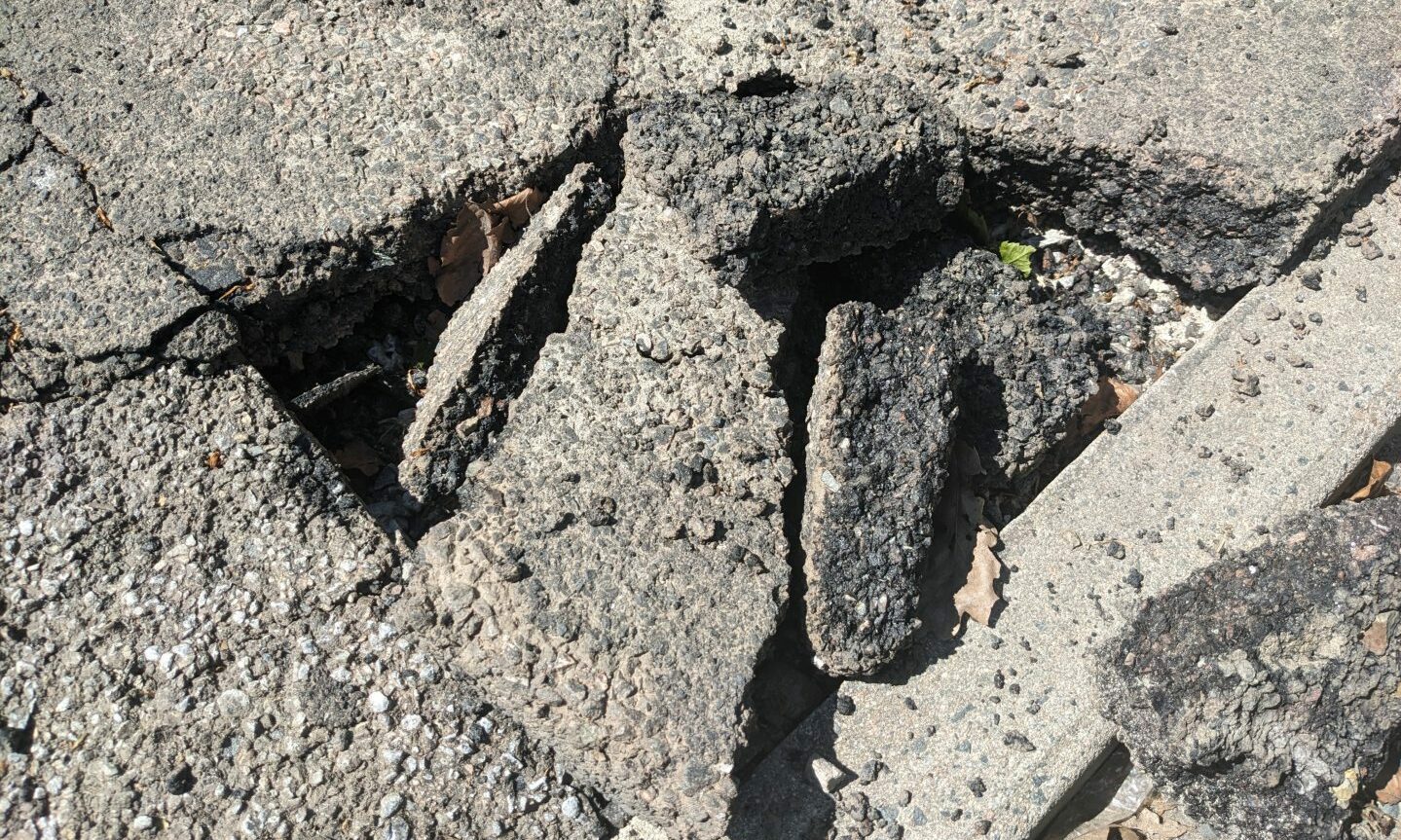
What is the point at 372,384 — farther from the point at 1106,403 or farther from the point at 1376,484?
the point at 1376,484

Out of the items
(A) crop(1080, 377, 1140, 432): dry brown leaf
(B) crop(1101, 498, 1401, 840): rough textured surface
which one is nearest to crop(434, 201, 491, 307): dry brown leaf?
(A) crop(1080, 377, 1140, 432): dry brown leaf

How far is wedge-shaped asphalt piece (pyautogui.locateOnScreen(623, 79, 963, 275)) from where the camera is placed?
220 centimetres

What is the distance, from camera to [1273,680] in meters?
2.33

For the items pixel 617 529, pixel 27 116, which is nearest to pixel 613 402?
pixel 617 529

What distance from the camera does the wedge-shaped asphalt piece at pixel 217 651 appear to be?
6.58 feet

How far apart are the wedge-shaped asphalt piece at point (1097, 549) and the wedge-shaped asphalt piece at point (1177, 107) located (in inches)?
8.7

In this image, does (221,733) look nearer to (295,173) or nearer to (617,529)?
(617,529)

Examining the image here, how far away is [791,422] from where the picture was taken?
7.48 ft

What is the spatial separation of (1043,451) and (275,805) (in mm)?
1843

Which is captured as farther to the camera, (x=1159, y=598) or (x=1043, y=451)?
(x=1043, y=451)

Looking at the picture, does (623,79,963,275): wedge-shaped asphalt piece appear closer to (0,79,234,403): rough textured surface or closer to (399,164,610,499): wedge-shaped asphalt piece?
(399,164,610,499): wedge-shaped asphalt piece

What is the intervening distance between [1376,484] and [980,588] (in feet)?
3.68

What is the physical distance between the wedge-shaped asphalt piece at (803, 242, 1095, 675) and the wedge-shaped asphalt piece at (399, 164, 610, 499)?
616 millimetres

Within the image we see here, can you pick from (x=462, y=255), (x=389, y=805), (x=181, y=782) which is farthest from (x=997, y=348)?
(x=181, y=782)
